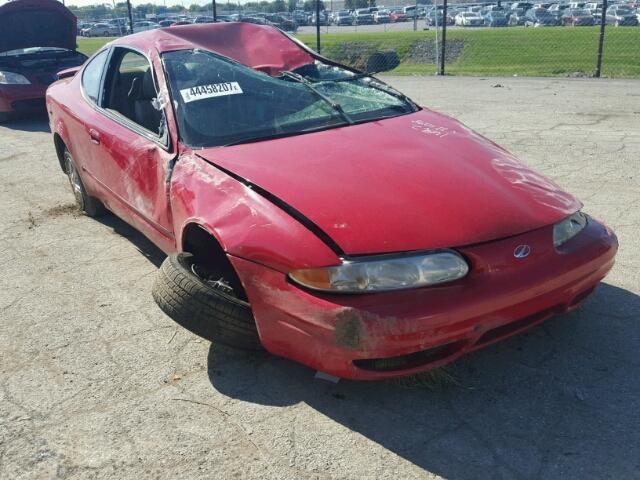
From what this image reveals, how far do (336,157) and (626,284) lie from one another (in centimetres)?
187

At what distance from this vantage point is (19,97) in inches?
379

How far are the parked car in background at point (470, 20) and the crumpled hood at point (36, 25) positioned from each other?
113ft

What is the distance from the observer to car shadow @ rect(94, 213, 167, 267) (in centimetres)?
442

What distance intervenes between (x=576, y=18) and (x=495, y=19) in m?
7.18

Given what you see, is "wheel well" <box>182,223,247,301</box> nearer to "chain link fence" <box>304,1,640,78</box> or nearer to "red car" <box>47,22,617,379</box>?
"red car" <box>47,22,617,379</box>

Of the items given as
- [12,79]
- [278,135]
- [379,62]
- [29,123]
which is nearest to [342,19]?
[29,123]

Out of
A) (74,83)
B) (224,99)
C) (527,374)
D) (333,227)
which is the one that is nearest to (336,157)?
(333,227)

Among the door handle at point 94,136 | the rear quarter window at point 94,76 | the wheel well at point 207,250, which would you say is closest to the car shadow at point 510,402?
the wheel well at point 207,250

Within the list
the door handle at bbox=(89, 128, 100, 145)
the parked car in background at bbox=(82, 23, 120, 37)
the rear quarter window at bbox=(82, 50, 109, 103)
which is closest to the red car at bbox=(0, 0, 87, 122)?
the rear quarter window at bbox=(82, 50, 109, 103)

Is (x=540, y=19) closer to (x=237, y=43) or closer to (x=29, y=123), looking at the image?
(x=29, y=123)

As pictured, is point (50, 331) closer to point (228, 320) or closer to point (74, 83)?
point (228, 320)

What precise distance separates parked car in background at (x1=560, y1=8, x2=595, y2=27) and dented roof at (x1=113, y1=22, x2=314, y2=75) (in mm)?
32174

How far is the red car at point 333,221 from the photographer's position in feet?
8.17

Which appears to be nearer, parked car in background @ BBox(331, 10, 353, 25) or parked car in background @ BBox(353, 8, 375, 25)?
parked car in background @ BBox(353, 8, 375, 25)
